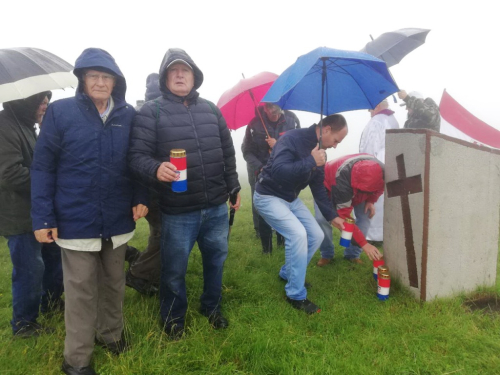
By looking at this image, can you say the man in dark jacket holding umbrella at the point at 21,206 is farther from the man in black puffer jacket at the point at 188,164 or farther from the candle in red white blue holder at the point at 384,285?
the candle in red white blue holder at the point at 384,285

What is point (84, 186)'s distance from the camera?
237 centimetres

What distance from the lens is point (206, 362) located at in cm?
253

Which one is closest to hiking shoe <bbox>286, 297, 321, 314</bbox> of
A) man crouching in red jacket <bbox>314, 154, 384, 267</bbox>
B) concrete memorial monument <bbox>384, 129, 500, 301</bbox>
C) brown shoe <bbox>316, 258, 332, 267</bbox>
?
man crouching in red jacket <bbox>314, 154, 384, 267</bbox>

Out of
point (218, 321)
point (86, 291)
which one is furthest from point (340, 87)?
point (86, 291)

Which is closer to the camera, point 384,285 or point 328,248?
point 384,285

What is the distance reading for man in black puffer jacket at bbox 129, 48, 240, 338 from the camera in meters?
2.65

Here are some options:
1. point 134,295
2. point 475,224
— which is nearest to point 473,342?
point 475,224

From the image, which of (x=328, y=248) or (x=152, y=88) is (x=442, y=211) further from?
(x=152, y=88)

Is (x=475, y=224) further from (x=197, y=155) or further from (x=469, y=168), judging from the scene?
(x=197, y=155)

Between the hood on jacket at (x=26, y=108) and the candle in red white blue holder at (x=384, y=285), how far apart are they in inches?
137

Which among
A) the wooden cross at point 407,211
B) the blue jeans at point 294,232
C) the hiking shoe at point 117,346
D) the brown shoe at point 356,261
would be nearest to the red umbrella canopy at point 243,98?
the blue jeans at point 294,232

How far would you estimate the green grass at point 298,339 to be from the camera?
8.25ft

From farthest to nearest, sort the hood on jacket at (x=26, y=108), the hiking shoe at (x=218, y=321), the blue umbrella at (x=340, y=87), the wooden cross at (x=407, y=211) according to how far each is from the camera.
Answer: the blue umbrella at (x=340, y=87), the wooden cross at (x=407, y=211), the hiking shoe at (x=218, y=321), the hood on jacket at (x=26, y=108)

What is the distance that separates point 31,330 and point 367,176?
11.5 ft
